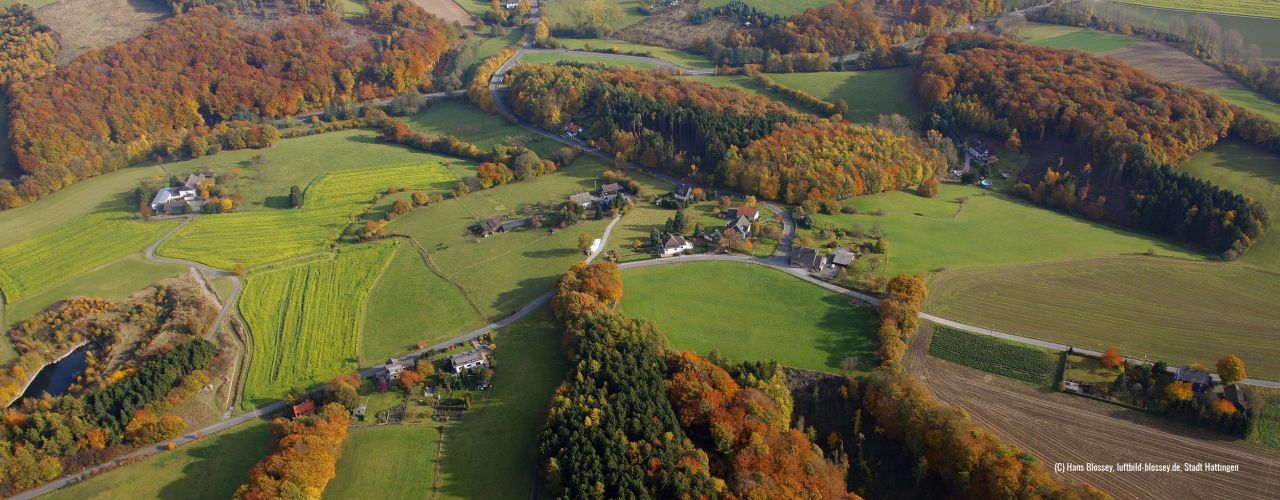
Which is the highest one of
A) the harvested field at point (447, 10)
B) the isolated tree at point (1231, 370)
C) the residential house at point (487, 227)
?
the harvested field at point (447, 10)

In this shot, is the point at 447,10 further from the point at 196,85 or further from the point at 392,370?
the point at 392,370

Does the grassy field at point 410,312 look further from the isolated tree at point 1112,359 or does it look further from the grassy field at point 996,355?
the isolated tree at point 1112,359

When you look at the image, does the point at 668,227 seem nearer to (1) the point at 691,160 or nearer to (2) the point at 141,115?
(1) the point at 691,160

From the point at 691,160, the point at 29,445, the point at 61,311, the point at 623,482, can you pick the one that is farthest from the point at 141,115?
the point at 623,482

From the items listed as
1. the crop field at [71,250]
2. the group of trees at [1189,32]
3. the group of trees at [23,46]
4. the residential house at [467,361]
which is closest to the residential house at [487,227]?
the residential house at [467,361]

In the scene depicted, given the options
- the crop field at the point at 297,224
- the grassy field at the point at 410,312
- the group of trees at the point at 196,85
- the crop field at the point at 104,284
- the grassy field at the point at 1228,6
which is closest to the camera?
the grassy field at the point at 410,312

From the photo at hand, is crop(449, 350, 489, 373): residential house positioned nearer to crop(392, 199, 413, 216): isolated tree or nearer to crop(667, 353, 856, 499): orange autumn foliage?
crop(667, 353, 856, 499): orange autumn foliage

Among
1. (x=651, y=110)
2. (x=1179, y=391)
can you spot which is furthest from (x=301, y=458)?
(x=651, y=110)

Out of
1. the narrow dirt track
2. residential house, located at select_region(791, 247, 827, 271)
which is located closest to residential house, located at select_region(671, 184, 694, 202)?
residential house, located at select_region(791, 247, 827, 271)

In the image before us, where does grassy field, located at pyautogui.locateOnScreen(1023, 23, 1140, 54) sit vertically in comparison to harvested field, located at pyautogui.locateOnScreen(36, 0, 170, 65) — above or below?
above
